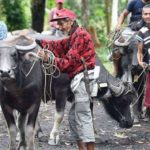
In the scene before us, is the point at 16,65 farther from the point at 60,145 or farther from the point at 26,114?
the point at 60,145

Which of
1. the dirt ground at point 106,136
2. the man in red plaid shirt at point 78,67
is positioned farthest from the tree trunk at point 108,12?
the man in red plaid shirt at point 78,67

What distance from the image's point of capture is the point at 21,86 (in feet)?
21.4

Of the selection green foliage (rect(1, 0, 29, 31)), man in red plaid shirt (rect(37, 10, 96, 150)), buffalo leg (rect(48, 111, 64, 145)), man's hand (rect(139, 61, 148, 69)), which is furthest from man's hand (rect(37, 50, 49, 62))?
green foliage (rect(1, 0, 29, 31))

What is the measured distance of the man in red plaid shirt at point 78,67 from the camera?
6398 mm

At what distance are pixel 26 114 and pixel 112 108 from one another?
160 cm

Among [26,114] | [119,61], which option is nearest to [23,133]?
[26,114]

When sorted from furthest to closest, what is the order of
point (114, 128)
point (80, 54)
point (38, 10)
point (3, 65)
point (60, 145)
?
point (38, 10)
point (114, 128)
point (60, 145)
point (80, 54)
point (3, 65)

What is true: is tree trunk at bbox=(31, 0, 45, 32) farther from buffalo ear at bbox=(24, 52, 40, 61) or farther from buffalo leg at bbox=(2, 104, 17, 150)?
buffalo ear at bbox=(24, 52, 40, 61)

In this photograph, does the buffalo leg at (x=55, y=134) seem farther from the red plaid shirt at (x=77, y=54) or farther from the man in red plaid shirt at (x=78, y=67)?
the red plaid shirt at (x=77, y=54)

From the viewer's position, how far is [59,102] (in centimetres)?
771

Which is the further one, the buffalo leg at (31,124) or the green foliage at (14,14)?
the green foliage at (14,14)

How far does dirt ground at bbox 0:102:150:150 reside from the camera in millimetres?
7623

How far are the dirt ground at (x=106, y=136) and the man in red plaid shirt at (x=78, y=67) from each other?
1.01 m

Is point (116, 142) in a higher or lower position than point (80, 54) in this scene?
lower
